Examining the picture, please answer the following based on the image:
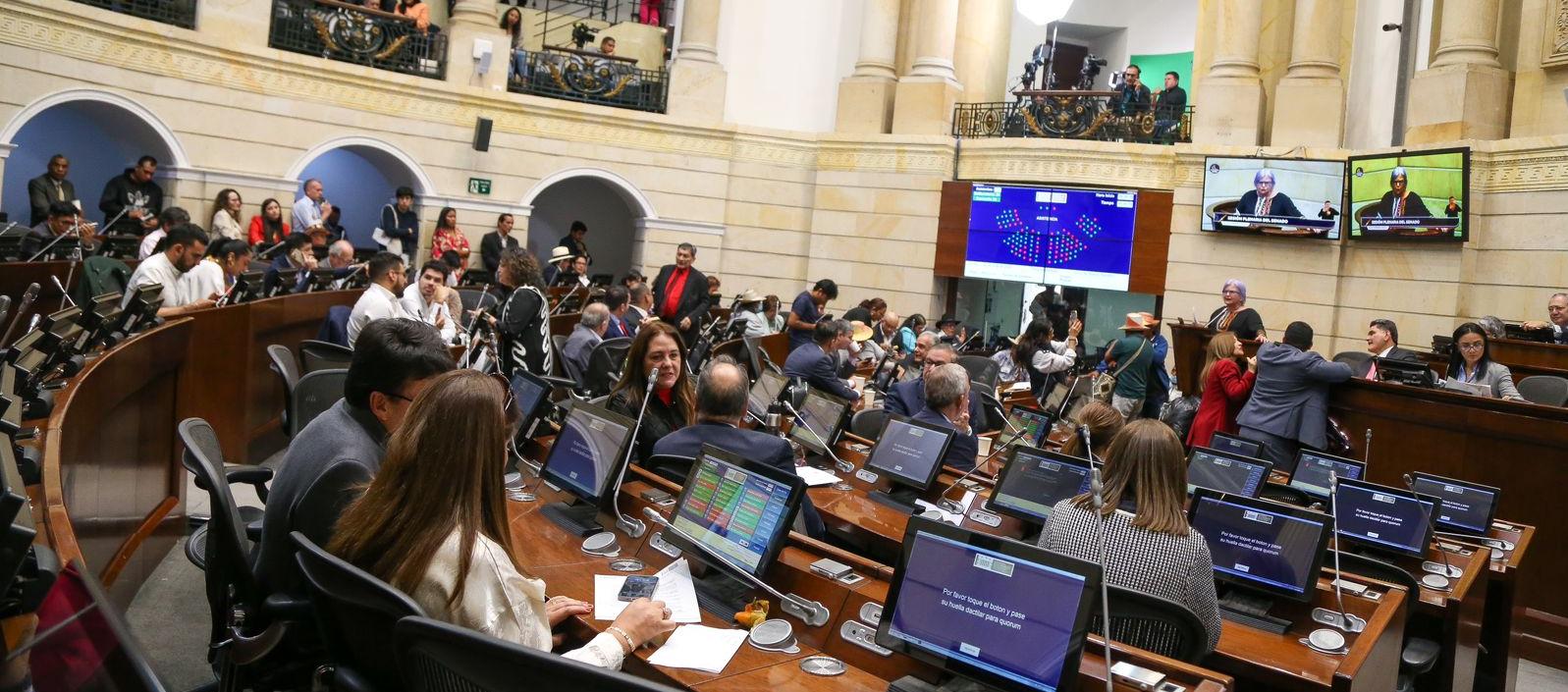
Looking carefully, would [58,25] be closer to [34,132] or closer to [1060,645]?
[34,132]

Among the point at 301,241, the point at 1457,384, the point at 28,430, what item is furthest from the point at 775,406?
the point at 301,241

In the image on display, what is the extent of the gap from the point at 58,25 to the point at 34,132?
287 centimetres

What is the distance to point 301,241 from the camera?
10422mm

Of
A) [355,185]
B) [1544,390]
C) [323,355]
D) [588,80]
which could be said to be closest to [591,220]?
[588,80]

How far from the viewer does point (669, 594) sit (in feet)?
10.3

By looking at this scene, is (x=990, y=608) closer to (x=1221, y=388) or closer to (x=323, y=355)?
(x=323, y=355)

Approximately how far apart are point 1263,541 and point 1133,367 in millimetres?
5881

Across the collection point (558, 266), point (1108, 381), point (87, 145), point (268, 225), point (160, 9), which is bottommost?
point (1108, 381)

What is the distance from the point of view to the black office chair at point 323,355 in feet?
20.0

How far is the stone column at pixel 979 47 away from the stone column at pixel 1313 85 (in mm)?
4066

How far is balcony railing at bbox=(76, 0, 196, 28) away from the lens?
12.1 m

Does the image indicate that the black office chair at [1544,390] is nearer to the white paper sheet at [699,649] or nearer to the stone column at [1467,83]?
the stone column at [1467,83]

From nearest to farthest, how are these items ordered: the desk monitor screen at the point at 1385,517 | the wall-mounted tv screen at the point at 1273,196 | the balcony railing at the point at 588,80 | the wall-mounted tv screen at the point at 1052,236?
the desk monitor screen at the point at 1385,517, the wall-mounted tv screen at the point at 1273,196, the wall-mounted tv screen at the point at 1052,236, the balcony railing at the point at 588,80

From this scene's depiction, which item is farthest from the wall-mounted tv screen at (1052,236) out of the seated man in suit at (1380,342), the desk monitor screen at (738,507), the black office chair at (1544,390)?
the desk monitor screen at (738,507)
